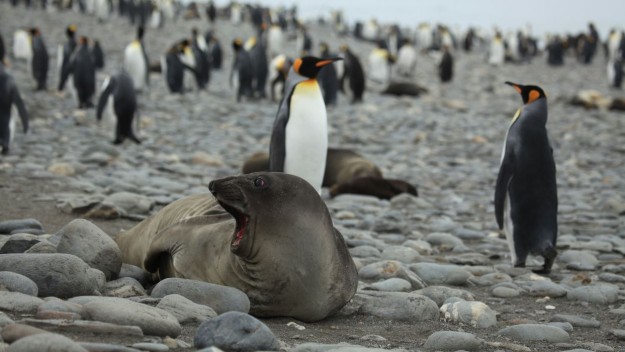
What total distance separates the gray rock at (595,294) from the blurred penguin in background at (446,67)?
2535 cm

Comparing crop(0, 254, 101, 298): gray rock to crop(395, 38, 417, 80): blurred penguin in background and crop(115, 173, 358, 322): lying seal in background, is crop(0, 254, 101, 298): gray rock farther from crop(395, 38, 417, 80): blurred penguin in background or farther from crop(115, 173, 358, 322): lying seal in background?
crop(395, 38, 417, 80): blurred penguin in background

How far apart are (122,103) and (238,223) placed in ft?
30.3

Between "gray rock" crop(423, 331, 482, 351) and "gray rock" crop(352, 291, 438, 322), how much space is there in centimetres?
54

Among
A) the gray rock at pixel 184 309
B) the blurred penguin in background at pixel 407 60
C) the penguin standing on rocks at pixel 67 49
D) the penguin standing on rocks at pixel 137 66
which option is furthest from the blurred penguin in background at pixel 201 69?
the gray rock at pixel 184 309

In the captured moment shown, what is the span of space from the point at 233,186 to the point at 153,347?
100 centimetres

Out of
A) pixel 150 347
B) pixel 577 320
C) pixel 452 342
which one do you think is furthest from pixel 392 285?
pixel 150 347

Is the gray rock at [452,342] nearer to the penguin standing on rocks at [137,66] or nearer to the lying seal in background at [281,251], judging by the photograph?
the lying seal in background at [281,251]

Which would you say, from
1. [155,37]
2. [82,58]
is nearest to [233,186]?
[82,58]

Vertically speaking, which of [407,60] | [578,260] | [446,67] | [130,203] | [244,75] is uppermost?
[130,203]

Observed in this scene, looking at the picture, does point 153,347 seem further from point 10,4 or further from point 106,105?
point 10,4

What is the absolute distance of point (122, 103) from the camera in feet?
40.7

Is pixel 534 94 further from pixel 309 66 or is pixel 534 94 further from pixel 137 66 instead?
pixel 137 66

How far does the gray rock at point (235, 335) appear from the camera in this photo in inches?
109

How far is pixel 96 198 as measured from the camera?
6.34m
